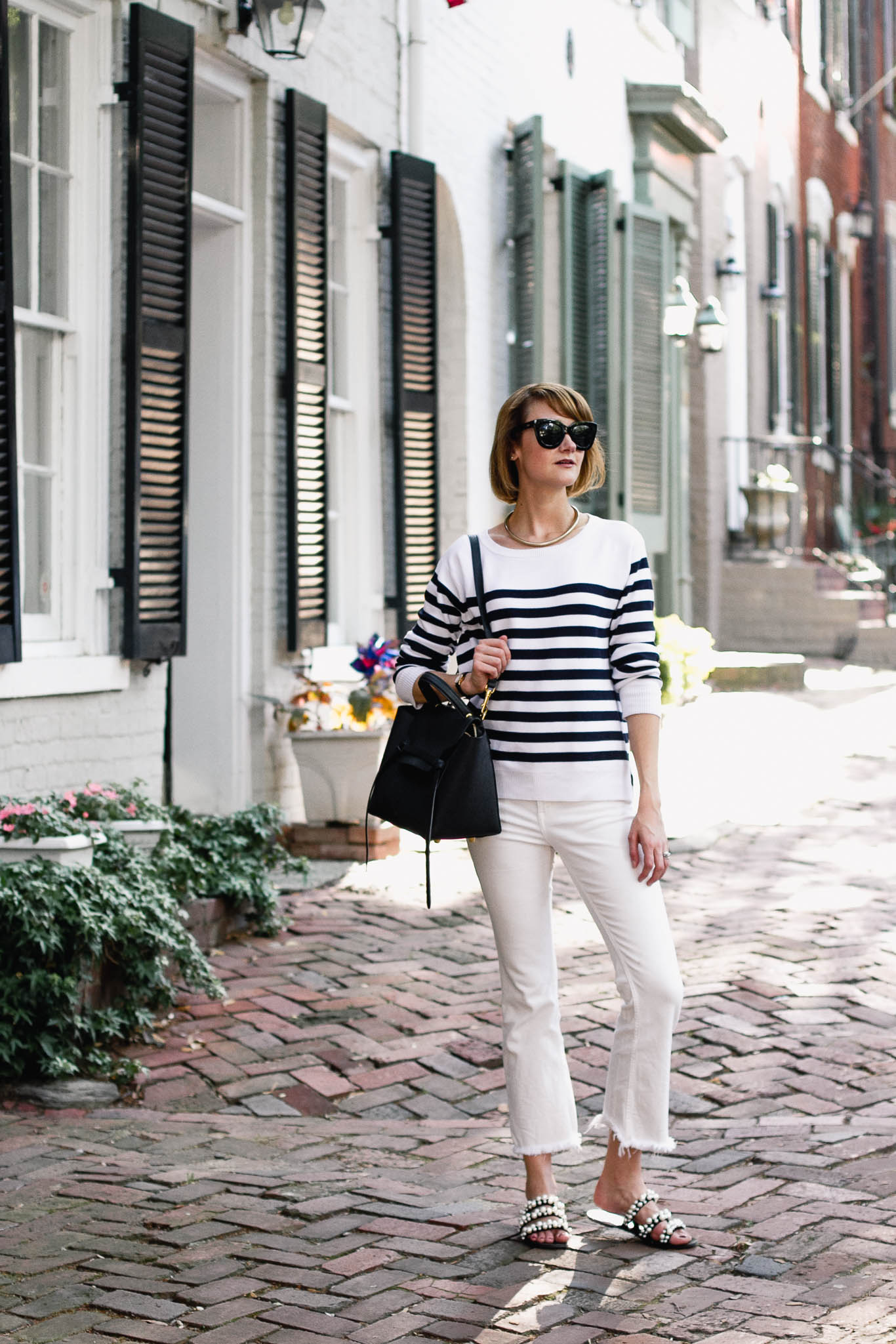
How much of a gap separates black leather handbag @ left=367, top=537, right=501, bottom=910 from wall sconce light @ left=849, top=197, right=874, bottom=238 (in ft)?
68.0

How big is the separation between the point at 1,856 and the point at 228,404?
3351 millimetres

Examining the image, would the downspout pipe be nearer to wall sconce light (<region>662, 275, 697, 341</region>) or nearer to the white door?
the white door

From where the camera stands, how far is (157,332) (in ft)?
Answer: 22.0

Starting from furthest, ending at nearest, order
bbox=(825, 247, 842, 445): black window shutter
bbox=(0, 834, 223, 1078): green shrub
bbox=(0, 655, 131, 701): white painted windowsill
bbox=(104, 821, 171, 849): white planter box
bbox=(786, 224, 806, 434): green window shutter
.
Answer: bbox=(825, 247, 842, 445): black window shutter → bbox=(786, 224, 806, 434): green window shutter → bbox=(0, 655, 131, 701): white painted windowsill → bbox=(104, 821, 171, 849): white planter box → bbox=(0, 834, 223, 1078): green shrub

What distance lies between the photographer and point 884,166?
80.6ft

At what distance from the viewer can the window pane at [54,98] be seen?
21.0 feet

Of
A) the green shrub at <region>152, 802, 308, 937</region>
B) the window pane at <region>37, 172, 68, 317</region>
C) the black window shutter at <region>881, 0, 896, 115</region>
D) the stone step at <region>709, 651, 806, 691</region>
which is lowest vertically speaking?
the green shrub at <region>152, 802, 308, 937</region>

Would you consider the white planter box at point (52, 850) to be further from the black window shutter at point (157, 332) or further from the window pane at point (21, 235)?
the window pane at point (21, 235)

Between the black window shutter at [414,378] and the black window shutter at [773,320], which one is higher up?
the black window shutter at [773,320]

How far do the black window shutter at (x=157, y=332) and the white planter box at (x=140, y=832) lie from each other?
1124mm

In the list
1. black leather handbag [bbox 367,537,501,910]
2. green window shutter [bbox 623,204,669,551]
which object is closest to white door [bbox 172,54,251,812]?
black leather handbag [bbox 367,537,501,910]

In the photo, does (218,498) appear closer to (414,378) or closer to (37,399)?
(37,399)

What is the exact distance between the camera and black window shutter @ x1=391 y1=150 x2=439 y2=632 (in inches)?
357

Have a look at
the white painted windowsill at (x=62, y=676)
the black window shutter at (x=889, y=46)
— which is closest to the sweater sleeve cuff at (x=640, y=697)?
the white painted windowsill at (x=62, y=676)
